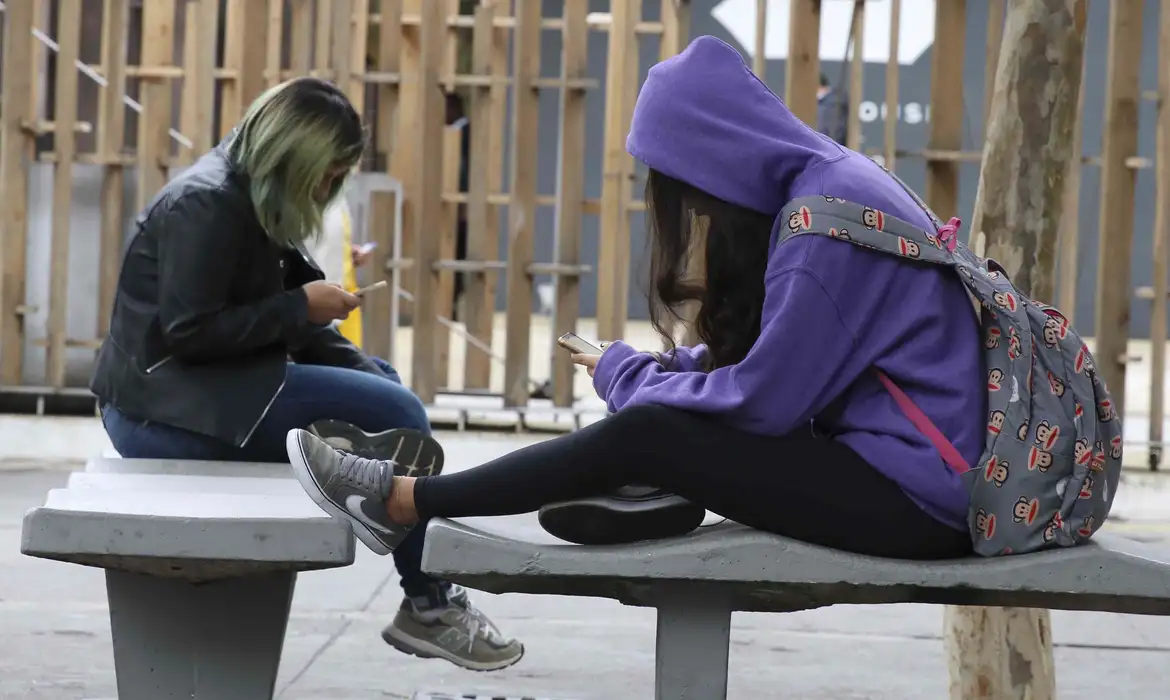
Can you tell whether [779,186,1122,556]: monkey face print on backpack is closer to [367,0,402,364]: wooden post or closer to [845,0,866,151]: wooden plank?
[845,0,866,151]: wooden plank

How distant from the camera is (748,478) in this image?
8.11 feet

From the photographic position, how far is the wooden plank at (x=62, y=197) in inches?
372

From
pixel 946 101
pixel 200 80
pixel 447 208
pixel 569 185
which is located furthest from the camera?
pixel 447 208

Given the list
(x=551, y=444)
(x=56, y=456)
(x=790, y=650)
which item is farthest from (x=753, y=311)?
(x=56, y=456)

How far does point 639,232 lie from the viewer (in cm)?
1988

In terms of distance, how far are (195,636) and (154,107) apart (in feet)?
24.0

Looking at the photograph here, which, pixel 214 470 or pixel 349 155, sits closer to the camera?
pixel 214 470

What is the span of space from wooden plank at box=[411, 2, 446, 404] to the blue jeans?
5565mm

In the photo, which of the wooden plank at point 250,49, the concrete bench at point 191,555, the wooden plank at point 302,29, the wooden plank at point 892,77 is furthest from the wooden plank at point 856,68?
the concrete bench at point 191,555

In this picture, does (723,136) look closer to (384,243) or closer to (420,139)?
(420,139)

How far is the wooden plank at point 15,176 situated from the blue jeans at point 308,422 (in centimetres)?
640

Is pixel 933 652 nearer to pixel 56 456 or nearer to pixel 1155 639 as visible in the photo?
pixel 1155 639

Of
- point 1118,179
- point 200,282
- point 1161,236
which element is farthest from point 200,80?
point 200,282

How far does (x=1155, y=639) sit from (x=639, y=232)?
608 inches
